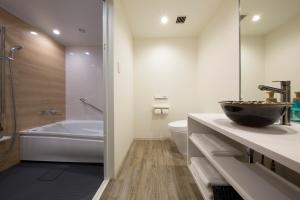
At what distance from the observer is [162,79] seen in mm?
3160

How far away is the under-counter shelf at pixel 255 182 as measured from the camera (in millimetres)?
639

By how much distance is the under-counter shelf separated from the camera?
0.64 m

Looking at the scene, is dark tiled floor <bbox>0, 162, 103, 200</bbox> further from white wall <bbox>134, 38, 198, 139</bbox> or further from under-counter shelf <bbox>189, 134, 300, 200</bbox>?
white wall <bbox>134, 38, 198, 139</bbox>

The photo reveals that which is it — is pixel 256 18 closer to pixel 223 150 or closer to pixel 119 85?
pixel 223 150

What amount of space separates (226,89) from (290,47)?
2.96ft

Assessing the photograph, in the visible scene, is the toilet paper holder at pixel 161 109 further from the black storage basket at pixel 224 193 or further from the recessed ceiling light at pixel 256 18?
the black storage basket at pixel 224 193

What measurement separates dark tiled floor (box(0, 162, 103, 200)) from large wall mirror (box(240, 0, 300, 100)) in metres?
1.87

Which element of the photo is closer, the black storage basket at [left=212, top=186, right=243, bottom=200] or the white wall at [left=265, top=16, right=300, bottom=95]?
the black storage basket at [left=212, top=186, right=243, bottom=200]

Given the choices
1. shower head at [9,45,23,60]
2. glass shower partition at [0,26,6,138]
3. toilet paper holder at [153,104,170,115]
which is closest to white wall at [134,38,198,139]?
toilet paper holder at [153,104,170,115]

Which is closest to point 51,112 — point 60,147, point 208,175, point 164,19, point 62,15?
point 60,147

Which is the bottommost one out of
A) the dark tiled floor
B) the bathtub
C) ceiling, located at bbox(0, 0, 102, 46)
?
the dark tiled floor

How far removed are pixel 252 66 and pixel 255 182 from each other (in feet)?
3.69

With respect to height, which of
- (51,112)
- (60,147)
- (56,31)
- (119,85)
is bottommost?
(60,147)

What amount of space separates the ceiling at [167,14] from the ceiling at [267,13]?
28.0 inches
